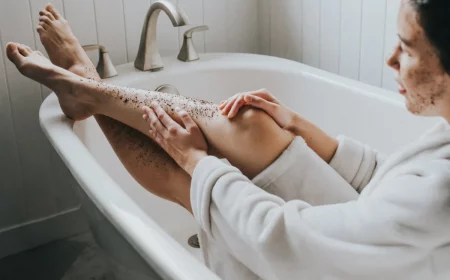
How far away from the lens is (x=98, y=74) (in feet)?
5.21

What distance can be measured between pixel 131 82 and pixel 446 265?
1.09m

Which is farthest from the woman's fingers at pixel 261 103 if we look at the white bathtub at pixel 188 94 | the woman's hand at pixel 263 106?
the white bathtub at pixel 188 94

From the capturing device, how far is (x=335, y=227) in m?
0.76

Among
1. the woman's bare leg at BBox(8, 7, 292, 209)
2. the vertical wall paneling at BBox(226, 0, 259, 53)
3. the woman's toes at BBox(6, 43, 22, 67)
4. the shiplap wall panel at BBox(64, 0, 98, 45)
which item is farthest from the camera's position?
the vertical wall paneling at BBox(226, 0, 259, 53)

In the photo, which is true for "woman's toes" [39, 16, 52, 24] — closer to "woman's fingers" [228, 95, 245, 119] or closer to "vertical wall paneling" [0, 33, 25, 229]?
"vertical wall paneling" [0, 33, 25, 229]

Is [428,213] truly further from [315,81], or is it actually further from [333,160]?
[315,81]

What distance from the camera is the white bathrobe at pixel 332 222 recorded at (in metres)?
0.70

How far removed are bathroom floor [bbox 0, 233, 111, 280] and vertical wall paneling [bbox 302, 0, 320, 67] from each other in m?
0.88

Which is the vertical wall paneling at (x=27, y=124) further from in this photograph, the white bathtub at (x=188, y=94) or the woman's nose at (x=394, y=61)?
the woman's nose at (x=394, y=61)

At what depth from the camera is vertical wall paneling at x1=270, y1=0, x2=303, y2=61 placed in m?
1.87

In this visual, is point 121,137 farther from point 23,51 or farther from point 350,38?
point 350,38

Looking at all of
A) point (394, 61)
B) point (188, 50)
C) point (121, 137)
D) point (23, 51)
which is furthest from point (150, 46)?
point (394, 61)

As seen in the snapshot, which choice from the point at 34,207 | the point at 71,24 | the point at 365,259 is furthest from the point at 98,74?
the point at 365,259

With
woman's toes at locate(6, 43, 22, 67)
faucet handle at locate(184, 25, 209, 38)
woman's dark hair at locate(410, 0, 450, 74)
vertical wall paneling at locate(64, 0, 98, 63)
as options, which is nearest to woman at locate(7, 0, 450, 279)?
woman's dark hair at locate(410, 0, 450, 74)
